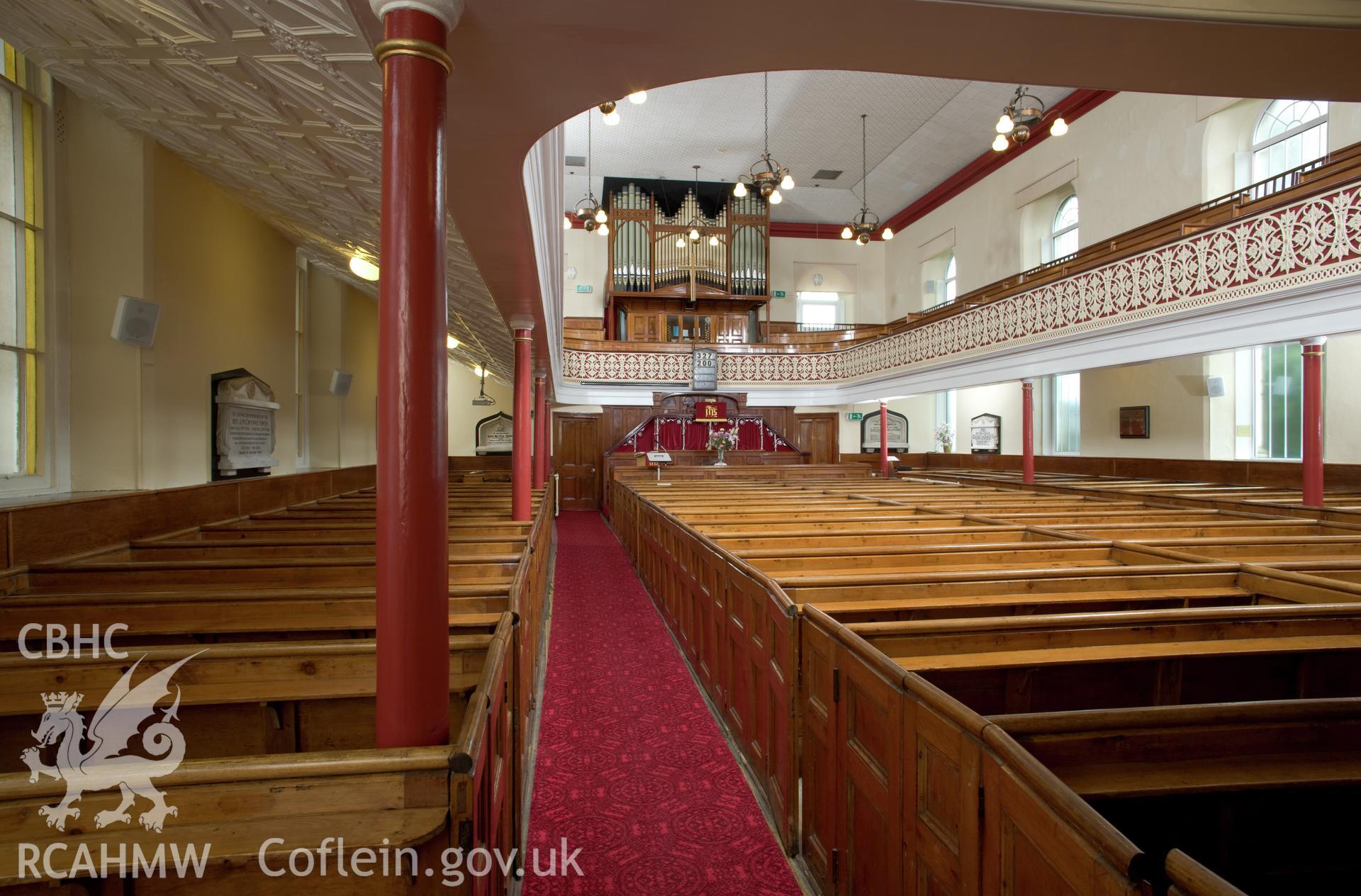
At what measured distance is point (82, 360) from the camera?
421cm

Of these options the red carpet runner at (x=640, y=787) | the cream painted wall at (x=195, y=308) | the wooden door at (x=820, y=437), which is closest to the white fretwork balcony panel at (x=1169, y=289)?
the wooden door at (x=820, y=437)

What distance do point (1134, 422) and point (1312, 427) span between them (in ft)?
14.1

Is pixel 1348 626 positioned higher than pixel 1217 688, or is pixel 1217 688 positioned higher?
pixel 1348 626

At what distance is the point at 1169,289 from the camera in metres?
6.96

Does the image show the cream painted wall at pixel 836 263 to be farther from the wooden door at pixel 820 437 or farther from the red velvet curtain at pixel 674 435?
the red velvet curtain at pixel 674 435

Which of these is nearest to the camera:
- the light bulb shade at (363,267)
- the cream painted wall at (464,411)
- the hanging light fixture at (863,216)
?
the light bulb shade at (363,267)

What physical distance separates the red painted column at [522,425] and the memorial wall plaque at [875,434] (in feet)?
38.7

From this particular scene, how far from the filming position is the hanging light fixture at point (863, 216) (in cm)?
1259

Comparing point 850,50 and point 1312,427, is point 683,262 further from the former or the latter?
point 850,50

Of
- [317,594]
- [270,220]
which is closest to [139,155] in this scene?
[270,220]

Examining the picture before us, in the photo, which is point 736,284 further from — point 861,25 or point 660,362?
point 861,25

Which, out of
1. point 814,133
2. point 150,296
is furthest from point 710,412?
point 150,296

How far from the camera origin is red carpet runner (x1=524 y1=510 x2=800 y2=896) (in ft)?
7.63

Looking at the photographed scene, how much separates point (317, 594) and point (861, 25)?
2.71 metres
